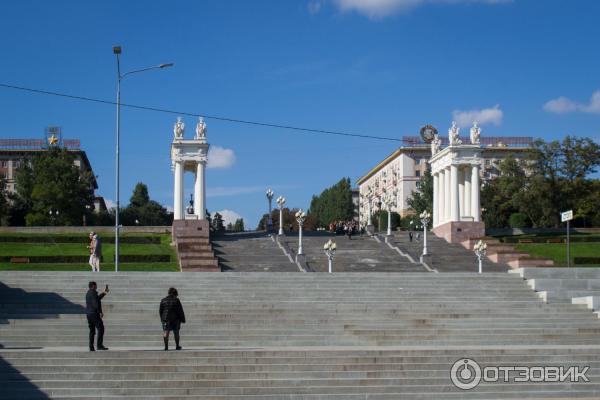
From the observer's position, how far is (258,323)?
92.5ft

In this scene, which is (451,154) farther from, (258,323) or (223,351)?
(223,351)

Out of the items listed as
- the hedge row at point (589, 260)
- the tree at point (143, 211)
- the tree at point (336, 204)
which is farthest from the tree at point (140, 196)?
the hedge row at point (589, 260)

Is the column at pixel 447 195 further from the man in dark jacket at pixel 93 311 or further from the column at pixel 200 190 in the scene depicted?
the man in dark jacket at pixel 93 311

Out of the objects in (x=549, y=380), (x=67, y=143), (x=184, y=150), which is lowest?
(x=549, y=380)

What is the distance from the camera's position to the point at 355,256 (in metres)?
49.6

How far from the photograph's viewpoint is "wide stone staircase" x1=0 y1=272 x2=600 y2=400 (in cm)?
2038

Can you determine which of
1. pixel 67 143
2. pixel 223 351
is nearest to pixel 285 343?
pixel 223 351

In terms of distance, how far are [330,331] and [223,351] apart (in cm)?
673
